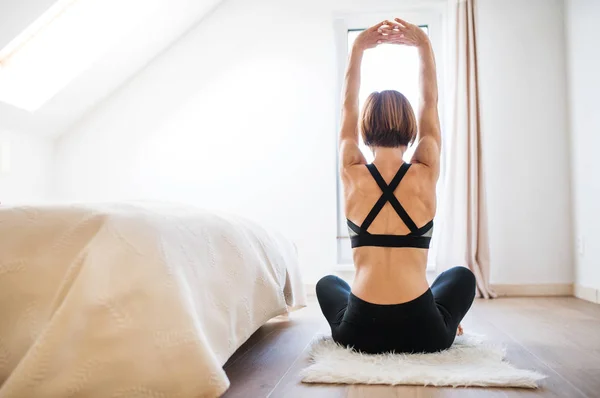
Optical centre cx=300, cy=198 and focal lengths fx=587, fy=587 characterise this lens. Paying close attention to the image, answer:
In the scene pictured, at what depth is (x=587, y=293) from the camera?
3.72 meters

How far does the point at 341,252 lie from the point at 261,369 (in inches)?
99.6

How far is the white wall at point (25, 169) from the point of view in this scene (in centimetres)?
370

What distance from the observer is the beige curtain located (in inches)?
155

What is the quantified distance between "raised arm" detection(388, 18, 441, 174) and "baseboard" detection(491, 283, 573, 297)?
244 cm

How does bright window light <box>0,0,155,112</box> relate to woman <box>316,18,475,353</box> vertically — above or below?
above

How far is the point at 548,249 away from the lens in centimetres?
407

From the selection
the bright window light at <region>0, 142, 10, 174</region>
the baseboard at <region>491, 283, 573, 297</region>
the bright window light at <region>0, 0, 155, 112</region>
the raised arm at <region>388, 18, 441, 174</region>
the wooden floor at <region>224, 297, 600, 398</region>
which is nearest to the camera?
the wooden floor at <region>224, 297, 600, 398</region>

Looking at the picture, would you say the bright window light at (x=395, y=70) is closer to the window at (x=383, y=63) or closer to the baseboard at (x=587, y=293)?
the window at (x=383, y=63)

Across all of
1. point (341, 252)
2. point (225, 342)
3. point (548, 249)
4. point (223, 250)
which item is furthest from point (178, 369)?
point (548, 249)

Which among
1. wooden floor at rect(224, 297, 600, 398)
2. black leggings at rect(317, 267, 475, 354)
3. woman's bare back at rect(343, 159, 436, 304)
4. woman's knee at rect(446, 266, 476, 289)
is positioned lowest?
wooden floor at rect(224, 297, 600, 398)

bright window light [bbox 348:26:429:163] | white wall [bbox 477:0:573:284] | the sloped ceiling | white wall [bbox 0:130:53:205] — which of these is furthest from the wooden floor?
the sloped ceiling

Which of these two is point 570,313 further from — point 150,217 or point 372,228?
point 150,217

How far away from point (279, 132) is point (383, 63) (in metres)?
0.94

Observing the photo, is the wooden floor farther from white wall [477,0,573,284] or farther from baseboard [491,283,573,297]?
white wall [477,0,573,284]
